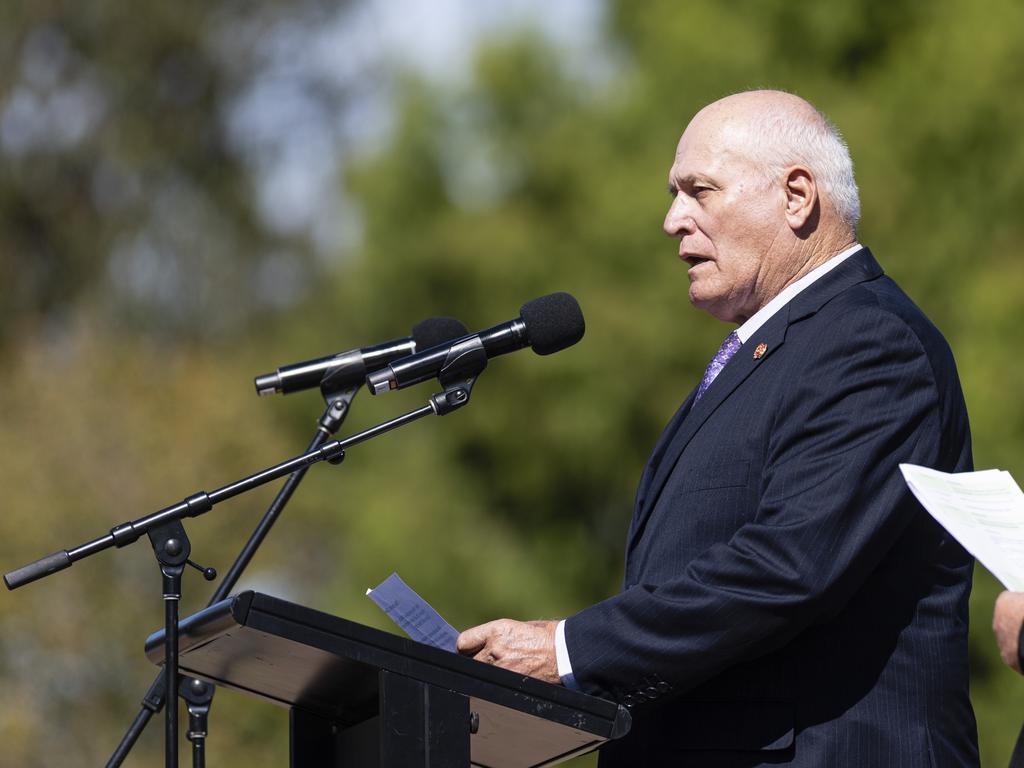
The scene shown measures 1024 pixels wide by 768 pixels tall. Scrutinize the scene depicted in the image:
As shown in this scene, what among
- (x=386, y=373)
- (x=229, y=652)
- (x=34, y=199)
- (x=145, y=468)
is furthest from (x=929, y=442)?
(x=34, y=199)

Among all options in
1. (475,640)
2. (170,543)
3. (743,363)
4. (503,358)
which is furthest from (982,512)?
(503,358)

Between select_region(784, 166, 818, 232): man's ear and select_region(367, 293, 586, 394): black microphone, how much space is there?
0.48 metres

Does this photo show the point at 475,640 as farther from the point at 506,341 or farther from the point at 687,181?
the point at 687,181

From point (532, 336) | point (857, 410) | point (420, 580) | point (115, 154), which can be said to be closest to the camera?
point (857, 410)

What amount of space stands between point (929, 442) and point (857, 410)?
5.9 inches

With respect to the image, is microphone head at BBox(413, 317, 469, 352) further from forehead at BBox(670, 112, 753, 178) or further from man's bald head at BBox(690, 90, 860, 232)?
man's bald head at BBox(690, 90, 860, 232)

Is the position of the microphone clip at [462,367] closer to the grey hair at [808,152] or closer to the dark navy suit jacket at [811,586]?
the dark navy suit jacket at [811,586]

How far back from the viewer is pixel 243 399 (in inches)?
592

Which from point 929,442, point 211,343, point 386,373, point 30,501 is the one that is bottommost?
point 929,442

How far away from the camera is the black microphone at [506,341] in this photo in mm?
3127

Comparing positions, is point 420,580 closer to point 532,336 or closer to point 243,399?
point 243,399

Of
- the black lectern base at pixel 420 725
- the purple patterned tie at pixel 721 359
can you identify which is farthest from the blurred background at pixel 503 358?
the black lectern base at pixel 420 725

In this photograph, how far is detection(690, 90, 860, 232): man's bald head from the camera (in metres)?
3.41

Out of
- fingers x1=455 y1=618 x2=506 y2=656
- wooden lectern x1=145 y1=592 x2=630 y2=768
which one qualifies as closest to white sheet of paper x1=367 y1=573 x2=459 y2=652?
fingers x1=455 y1=618 x2=506 y2=656
